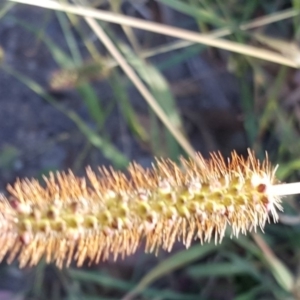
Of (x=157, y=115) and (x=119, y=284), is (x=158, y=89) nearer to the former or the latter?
(x=157, y=115)

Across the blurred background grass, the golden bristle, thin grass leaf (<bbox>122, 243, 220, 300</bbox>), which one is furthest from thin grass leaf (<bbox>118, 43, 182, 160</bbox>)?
the golden bristle

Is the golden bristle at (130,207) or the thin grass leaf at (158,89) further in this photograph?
the thin grass leaf at (158,89)

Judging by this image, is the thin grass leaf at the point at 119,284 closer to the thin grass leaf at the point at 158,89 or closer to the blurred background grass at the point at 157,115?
the blurred background grass at the point at 157,115

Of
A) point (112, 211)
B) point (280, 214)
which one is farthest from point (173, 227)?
point (280, 214)

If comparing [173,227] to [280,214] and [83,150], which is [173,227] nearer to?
[280,214]

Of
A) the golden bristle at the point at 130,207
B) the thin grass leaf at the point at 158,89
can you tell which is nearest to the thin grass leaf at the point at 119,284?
the thin grass leaf at the point at 158,89

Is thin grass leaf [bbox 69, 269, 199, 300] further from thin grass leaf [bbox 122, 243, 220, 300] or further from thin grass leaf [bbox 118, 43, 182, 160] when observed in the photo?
thin grass leaf [bbox 118, 43, 182, 160]
